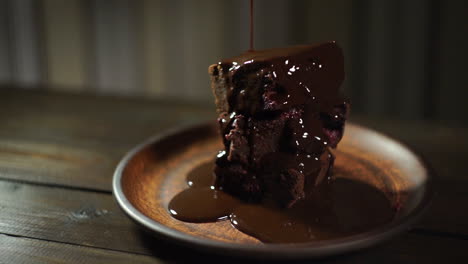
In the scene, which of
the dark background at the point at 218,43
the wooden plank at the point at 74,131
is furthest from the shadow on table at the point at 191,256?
the dark background at the point at 218,43

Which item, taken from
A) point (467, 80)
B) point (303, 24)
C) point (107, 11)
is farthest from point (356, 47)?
point (107, 11)

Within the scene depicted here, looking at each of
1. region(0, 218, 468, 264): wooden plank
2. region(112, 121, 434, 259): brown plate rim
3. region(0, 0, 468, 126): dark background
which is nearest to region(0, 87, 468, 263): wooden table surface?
region(0, 218, 468, 264): wooden plank

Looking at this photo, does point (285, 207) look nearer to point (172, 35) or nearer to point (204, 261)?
point (204, 261)

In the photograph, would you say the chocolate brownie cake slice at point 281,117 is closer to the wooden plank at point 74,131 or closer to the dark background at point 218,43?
the wooden plank at point 74,131

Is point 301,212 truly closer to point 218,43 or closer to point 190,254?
point 190,254

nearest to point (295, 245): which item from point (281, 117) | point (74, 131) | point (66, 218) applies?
point (281, 117)

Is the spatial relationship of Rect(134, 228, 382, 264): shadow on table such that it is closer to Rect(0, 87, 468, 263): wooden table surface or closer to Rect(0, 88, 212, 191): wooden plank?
Rect(0, 87, 468, 263): wooden table surface

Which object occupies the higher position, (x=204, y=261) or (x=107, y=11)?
(x=107, y=11)
